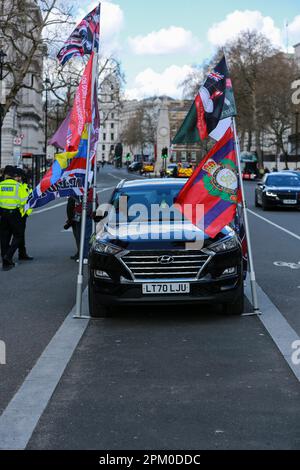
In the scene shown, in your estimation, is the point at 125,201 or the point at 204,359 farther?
the point at 125,201

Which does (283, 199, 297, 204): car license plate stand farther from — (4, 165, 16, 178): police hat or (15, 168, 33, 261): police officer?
(4, 165, 16, 178): police hat

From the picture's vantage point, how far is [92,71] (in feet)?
33.0

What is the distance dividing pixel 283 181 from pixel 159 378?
26.7 metres

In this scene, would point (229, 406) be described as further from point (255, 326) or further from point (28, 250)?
point (28, 250)

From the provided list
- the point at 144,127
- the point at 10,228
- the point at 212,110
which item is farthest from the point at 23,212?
the point at 144,127

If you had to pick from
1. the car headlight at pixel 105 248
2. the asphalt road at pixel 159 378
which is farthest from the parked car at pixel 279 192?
the car headlight at pixel 105 248

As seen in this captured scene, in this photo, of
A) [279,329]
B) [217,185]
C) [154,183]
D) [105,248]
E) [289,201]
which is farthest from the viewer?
[289,201]

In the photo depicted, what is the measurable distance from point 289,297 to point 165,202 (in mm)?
2034

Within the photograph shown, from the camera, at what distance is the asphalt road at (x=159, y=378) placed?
5.00 m

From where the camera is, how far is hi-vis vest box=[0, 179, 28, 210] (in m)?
14.3

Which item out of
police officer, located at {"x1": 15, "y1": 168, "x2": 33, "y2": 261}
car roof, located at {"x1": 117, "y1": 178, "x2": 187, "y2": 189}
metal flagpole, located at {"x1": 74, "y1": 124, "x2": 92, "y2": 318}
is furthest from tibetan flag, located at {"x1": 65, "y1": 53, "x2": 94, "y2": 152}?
police officer, located at {"x1": 15, "y1": 168, "x2": 33, "y2": 261}

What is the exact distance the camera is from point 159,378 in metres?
6.43

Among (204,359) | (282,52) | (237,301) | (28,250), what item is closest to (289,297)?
(237,301)

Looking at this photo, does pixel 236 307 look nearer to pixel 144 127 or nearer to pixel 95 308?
pixel 95 308
